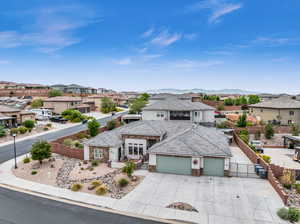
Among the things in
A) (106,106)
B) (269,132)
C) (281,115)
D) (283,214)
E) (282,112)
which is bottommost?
(283,214)

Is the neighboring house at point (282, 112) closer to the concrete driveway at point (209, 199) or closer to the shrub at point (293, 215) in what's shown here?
the concrete driveway at point (209, 199)

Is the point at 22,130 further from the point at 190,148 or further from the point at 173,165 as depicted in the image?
the point at 190,148

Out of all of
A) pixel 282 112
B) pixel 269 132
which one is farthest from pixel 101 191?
pixel 282 112

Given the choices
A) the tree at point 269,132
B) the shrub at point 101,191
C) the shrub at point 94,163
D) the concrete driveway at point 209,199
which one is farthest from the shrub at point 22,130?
the tree at point 269,132

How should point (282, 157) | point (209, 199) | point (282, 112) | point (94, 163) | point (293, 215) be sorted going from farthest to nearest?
point (282, 112)
point (282, 157)
point (94, 163)
point (209, 199)
point (293, 215)

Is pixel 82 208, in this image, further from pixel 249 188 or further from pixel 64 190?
pixel 249 188

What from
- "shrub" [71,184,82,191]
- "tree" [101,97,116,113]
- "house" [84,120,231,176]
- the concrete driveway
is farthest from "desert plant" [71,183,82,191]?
"tree" [101,97,116,113]

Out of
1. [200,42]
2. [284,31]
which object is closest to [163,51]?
[200,42]
